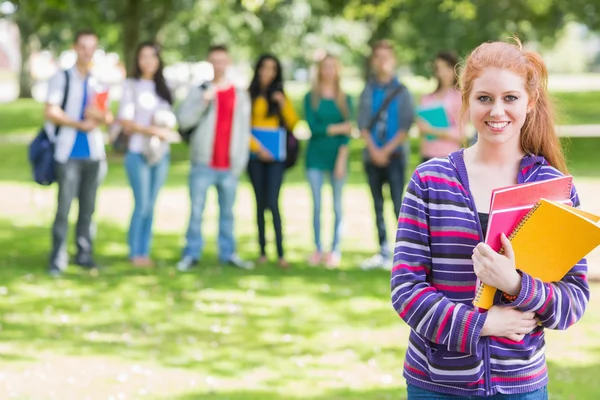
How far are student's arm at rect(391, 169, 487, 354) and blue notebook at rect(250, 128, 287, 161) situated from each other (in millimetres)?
7569

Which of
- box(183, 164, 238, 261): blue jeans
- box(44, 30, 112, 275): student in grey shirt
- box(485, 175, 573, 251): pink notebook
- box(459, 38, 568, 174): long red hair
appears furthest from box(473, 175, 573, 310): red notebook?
box(183, 164, 238, 261): blue jeans

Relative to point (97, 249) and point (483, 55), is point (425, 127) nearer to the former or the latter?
point (97, 249)

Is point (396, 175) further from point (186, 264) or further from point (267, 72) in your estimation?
point (186, 264)

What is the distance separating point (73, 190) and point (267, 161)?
192 centimetres

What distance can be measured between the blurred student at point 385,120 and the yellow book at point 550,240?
7496 millimetres

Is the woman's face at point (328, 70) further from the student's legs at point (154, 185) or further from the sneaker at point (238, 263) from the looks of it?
the sneaker at point (238, 263)

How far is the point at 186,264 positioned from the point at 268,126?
161cm

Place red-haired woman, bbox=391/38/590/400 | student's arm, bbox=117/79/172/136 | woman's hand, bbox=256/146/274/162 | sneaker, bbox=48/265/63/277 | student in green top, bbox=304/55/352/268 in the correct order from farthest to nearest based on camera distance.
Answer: student in green top, bbox=304/55/352/268
woman's hand, bbox=256/146/274/162
student's arm, bbox=117/79/172/136
sneaker, bbox=48/265/63/277
red-haired woman, bbox=391/38/590/400

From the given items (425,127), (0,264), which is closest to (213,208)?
(0,264)

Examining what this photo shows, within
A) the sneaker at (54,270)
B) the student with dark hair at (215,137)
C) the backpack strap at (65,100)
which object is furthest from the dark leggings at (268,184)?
the sneaker at (54,270)

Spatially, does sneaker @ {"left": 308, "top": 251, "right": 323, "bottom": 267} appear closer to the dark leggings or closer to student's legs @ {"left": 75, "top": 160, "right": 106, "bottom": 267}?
the dark leggings

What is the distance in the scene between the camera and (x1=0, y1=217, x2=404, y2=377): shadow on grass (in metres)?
7.38

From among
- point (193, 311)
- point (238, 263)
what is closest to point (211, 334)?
point (193, 311)

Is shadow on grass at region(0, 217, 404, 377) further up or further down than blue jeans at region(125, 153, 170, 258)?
further down
